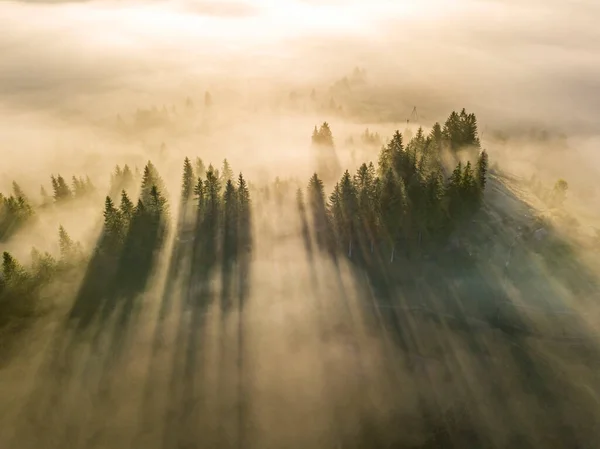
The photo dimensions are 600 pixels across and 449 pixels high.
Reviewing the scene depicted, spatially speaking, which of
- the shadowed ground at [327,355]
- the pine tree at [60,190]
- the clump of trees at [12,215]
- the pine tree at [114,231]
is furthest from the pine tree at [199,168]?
the clump of trees at [12,215]

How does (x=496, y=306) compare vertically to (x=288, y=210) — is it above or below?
below

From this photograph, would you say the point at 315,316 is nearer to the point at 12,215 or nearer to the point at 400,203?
the point at 400,203

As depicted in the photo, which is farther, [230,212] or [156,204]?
[230,212]

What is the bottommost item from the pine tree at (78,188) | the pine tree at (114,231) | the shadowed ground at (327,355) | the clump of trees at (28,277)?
the shadowed ground at (327,355)

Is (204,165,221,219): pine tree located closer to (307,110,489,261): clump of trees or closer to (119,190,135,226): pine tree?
(119,190,135,226): pine tree

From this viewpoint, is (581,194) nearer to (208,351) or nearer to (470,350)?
(470,350)

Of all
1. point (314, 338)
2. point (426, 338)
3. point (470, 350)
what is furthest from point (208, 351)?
point (470, 350)

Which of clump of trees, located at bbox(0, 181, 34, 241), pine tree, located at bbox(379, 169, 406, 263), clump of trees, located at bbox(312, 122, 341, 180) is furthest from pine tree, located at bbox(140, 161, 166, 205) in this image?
pine tree, located at bbox(379, 169, 406, 263)

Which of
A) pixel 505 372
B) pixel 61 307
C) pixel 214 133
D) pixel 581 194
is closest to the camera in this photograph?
pixel 505 372

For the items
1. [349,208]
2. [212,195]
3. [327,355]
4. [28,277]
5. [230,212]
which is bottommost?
[327,355]

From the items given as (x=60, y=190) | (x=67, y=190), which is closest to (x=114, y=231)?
(x=67, y=190)

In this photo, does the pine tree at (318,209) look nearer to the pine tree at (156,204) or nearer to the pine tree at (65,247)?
the pine tree at (156,204)
